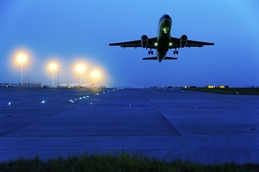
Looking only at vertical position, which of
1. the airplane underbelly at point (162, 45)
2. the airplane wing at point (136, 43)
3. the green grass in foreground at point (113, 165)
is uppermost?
the airplane wing at point (136, 43)

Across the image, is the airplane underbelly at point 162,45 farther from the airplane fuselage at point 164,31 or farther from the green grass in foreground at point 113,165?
the green grass in foreground at point 113,165

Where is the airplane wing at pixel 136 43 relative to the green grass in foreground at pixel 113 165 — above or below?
above

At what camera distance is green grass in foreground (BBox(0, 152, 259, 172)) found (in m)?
6.79

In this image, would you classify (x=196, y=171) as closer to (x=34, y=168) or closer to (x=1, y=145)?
(x=34, y=168)

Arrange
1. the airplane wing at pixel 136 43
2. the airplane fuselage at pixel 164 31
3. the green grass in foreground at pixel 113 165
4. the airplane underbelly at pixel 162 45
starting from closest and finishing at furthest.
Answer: the green grass in foreground at pixel 113 165, the airplane fuselage at pixel 164 31, the airplane underbelly at pixel 162 45, the airplane wing at pixel 136 43

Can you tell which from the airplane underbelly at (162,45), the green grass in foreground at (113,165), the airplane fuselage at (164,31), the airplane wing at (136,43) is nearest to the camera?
the green grass in foreground at (113,165)

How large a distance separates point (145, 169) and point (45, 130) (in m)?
7.49

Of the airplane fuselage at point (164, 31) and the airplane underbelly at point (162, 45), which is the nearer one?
the airplane fuselage at point (164, 31)

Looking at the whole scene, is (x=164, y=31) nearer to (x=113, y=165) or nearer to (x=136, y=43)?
(x=136, y=43)

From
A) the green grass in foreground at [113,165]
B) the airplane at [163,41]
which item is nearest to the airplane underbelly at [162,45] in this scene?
the airplane at [163,41]

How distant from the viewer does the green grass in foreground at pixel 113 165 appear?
679 centimetres

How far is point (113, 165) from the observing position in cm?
704

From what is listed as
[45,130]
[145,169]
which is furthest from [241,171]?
[45,130]

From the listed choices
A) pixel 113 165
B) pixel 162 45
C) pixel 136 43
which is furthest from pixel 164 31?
pixel 113 165
